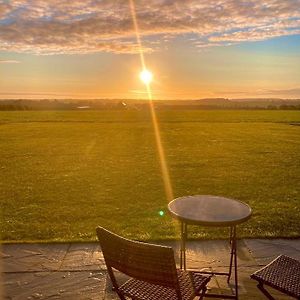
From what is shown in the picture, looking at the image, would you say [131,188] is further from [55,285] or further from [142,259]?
[142,259]

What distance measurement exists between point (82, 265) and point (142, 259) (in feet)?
8.44

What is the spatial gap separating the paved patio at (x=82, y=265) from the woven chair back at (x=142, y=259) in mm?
1568

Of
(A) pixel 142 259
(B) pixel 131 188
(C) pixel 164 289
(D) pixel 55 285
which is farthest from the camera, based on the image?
(B) pixel 131 188

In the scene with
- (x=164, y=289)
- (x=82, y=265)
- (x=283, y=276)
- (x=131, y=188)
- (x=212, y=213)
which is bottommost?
(x=131, y=188)

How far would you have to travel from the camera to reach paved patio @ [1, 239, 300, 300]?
14.7 feet

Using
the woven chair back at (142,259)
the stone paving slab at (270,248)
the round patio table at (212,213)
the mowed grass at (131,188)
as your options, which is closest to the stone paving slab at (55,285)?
the round patio table at (212,213)

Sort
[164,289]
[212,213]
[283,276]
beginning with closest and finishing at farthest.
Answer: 1. [164,289]
2. [283,276]
3. [212,213]

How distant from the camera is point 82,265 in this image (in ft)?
16.9

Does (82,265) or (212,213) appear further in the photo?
(82,265)

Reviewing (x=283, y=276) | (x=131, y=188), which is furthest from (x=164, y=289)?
(x=131, y=188)

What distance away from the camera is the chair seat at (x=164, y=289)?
3.28 meters

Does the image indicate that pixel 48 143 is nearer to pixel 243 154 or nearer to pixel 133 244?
pixel 243 154

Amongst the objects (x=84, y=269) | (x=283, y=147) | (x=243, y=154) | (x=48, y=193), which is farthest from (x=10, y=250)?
(x=283, y=147)

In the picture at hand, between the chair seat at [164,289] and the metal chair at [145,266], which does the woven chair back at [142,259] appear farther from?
the chair seat at [164,289]
